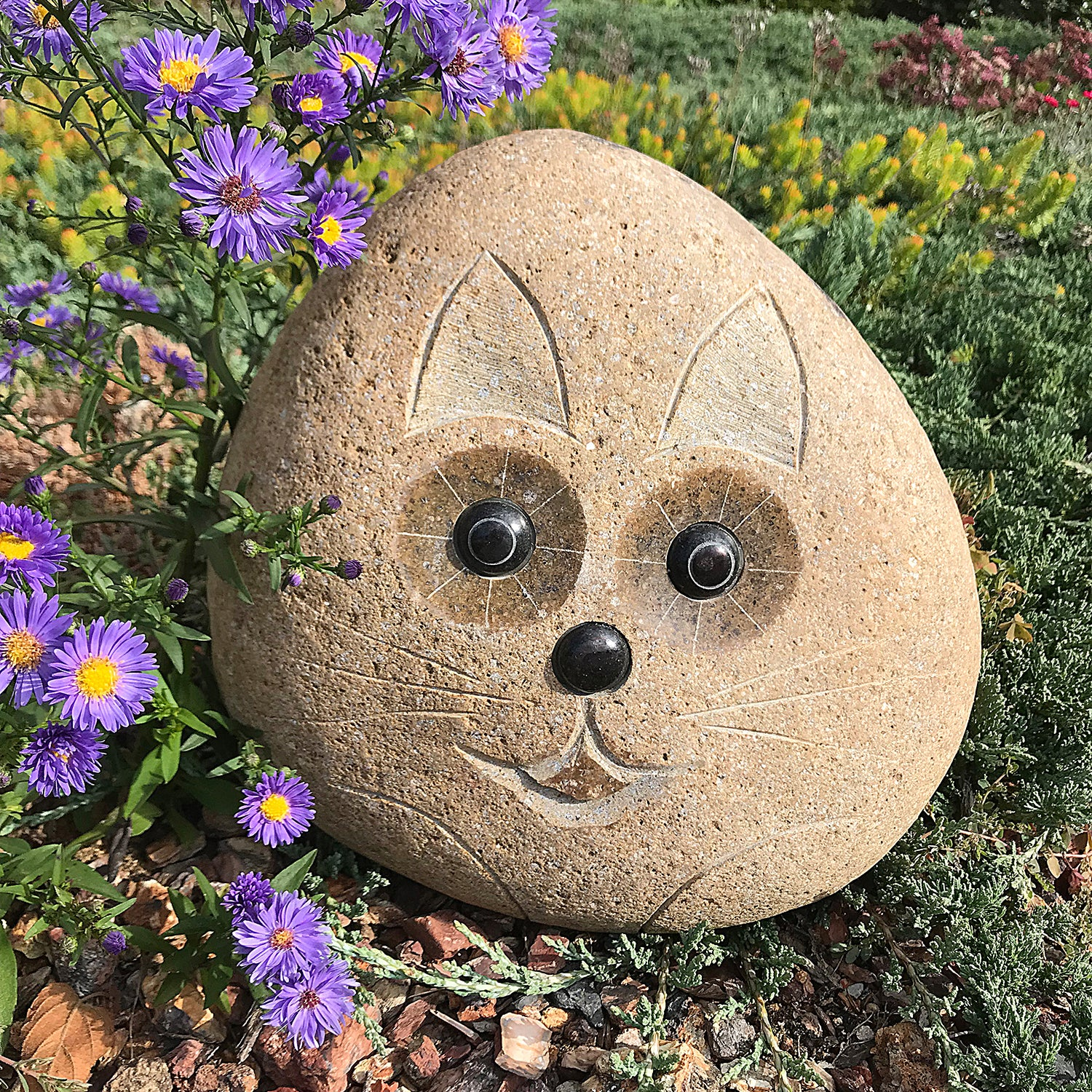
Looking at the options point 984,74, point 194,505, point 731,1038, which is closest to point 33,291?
point 194,505

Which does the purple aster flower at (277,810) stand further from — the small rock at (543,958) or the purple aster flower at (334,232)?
the purple aster flower at (334,232)

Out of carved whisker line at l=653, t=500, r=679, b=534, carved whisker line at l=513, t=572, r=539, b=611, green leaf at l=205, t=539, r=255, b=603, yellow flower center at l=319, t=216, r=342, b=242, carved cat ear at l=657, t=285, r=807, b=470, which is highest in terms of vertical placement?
yellow flower center at l=319, t=216, r=342, b=242

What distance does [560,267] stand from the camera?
1.89m

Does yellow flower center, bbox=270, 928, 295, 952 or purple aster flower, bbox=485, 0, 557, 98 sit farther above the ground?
purple aster flower, bbox=485, 0, 557, 98

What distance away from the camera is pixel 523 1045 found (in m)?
1.96

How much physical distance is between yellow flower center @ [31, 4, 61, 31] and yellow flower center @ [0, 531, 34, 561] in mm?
883

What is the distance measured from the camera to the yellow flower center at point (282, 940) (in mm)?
1616

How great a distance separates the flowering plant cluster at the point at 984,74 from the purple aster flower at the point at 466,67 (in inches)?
235

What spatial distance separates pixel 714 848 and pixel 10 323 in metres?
1.70

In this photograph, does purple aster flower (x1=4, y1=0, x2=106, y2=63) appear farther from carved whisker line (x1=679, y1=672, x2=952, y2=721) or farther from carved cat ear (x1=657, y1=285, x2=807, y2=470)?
carved whisker line (x1=679, y1=672, x2=952, y2=721)

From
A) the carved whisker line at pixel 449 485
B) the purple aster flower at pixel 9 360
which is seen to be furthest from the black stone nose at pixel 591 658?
the purple aster flower at pixel 9 360

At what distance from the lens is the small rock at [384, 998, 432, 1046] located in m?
1.98

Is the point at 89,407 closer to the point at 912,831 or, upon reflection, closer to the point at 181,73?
the point at 181,73

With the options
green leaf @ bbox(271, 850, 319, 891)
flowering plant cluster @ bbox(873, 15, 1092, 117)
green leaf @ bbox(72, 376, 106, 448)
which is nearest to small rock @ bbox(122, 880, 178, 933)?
green leaf @ bbox(271, 850, 319, 891)
